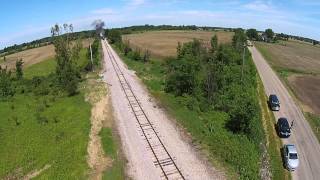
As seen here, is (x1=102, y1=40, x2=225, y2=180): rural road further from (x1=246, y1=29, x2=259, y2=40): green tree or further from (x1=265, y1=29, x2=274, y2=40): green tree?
(x1=265, y1=29, x2=274, y2=40): green tree

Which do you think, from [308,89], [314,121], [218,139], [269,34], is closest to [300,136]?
[314,121]

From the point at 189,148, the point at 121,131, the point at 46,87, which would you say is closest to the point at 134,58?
the point at 46,87

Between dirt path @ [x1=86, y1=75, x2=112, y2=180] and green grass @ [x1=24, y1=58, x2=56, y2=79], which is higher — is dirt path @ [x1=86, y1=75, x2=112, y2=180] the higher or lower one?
the lower one

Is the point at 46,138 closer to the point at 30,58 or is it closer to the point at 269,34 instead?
the point at 30,58

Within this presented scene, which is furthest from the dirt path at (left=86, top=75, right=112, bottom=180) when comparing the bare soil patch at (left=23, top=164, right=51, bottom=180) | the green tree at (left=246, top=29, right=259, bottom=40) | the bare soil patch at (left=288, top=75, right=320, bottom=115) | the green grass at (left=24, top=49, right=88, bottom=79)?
the green tree at (left=246, top=29, right=259, bottom=40)

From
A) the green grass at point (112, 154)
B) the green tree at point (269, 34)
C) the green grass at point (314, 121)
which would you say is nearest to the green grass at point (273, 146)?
the green grass at point (314, 121)

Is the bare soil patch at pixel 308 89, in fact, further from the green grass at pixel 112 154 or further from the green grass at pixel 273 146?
the green grass at pixel 112 154
